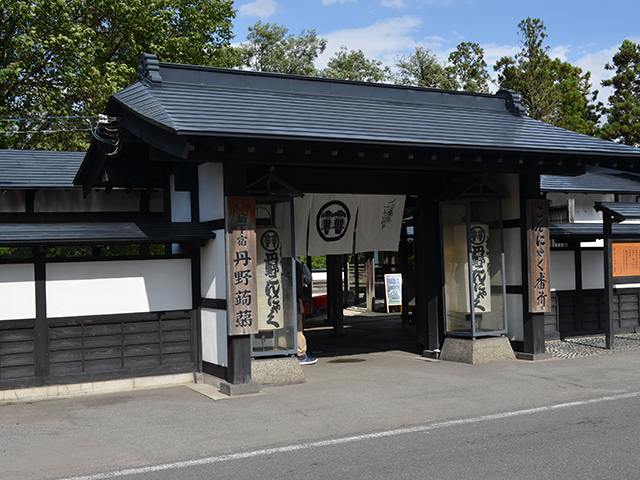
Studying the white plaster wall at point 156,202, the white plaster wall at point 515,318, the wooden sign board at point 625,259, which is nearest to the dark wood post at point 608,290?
the wooden sign board at point 625,259

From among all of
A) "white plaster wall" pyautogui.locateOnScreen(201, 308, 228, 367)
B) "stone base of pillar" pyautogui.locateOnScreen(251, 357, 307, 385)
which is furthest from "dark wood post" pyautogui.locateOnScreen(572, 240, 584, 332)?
"white plaster wall" pyautogui.locateOnScreen(201, 308, 228, 367)

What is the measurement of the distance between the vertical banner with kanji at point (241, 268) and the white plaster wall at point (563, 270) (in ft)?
23.7

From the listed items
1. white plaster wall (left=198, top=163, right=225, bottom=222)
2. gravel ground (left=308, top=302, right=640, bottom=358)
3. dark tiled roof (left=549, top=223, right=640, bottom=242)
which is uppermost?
white plaster wall (left=198, top=163, right=225, bottom=222)

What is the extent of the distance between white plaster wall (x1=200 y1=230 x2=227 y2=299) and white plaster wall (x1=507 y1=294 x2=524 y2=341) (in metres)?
5.39

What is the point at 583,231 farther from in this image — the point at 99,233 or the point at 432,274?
the point at 99,233

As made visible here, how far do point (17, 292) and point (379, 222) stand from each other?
663 centimetres

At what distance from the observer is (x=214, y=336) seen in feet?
29.7

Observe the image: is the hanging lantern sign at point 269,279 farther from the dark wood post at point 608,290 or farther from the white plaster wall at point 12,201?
the dark wood post at point 608,290

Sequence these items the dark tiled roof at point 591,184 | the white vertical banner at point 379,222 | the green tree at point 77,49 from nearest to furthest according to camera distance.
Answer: the white vertical banner at point 379,222
the dark tiled roof at point 591,184
the green tree at point 77,49

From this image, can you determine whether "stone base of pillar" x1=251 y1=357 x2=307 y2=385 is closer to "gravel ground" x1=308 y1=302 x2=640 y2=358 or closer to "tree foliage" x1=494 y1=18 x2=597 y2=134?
"gravel ground" x1=308 y1=302 x2=640 y2=358

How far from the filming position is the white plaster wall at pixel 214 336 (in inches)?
344

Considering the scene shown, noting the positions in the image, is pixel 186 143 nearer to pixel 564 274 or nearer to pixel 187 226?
pixel 187 226

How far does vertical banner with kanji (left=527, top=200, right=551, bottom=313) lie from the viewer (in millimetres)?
10539

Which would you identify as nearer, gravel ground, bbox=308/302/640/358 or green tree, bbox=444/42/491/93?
gravel ground, bbox=308/302/640/358
